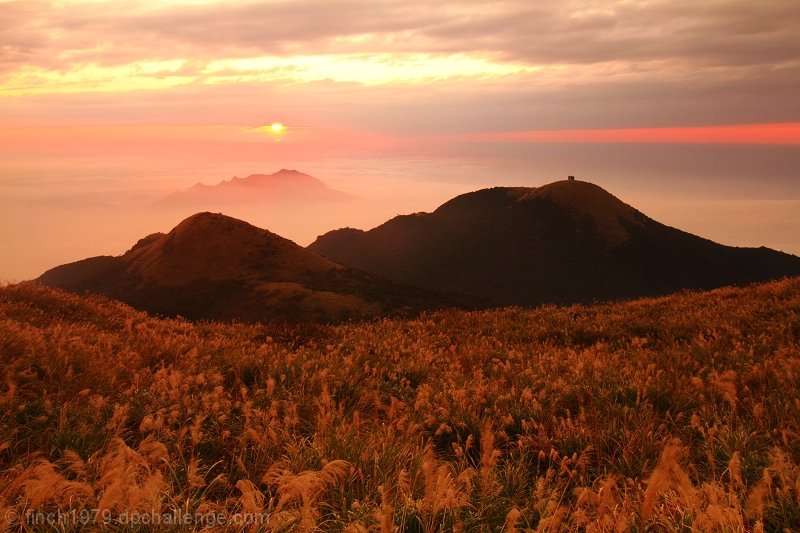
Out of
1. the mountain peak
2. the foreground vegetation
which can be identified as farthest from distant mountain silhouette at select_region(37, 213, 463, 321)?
the mountain peak

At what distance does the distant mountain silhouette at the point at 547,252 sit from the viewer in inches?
4791

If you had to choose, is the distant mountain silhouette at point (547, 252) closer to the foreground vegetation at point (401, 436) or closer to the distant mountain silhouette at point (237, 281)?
the distant mountain silhouette at point (237, 281)

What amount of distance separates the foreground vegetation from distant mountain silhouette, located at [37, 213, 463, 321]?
60868mm

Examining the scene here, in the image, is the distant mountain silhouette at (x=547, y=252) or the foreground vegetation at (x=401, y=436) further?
the distant mountain silhouette at (x=547, y=252)

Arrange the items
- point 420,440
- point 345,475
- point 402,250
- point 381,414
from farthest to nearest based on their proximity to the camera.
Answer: point 402,250, point 381,414, point 420,440, point 345,475

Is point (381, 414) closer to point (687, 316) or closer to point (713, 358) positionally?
point (713, 358)

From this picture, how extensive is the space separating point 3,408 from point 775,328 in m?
11.9

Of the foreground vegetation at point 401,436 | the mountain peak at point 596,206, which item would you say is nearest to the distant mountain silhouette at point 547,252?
the mountain peak at point 596,206

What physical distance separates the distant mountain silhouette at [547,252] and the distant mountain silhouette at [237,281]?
33725mm

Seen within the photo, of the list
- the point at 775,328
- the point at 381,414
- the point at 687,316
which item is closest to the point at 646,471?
the point at 381,414

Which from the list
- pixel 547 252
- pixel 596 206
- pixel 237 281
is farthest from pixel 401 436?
pixel 596 206

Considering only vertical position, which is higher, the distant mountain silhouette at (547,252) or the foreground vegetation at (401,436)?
the foreground vegetation at (401,436)

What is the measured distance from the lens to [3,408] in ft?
15.1

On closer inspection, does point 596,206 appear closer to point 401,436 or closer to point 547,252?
point 547,252
